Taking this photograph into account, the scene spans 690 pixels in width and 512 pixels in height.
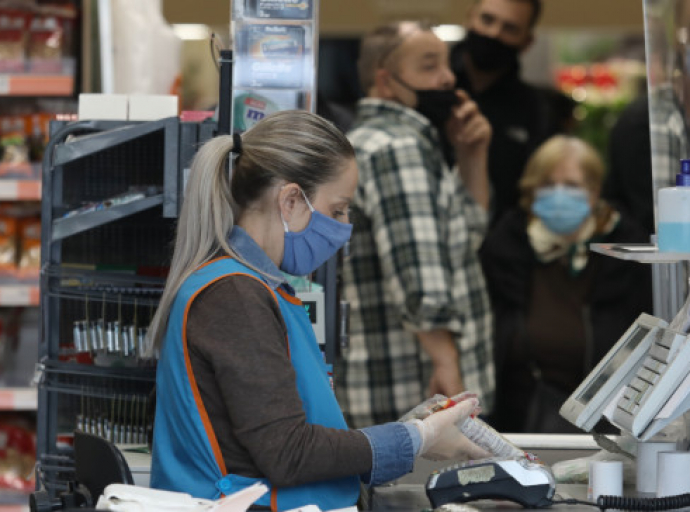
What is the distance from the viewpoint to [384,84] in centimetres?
437

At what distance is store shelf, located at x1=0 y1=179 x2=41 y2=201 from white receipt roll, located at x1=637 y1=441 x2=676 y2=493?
2.62 m

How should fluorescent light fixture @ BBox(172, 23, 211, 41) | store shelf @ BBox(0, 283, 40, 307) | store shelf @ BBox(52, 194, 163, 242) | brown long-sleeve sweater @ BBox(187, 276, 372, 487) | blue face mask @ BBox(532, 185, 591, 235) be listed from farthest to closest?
fluorescent light fixture @ BBox(172, 23, 211, 41) → blue face mask @ BBox(532, 185, 591, 235) → store shelf @ BBox(0, 283, 40, 307) → store shelf @ BBox(52, 194, 163, 242) → brown long-sleeve sweater @ BBox(187, 276, 372, 487)

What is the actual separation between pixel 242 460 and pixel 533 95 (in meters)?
3.29

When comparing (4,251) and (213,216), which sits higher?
(213,216)

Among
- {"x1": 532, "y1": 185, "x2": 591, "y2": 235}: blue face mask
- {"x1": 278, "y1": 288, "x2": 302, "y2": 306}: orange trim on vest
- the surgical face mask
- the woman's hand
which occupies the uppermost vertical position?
the surgical face mask

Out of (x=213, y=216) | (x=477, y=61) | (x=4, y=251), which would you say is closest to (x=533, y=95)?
(x=477, y=61)

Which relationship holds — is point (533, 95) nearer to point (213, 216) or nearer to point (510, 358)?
point (510, 358)

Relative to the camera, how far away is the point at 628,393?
235 cm

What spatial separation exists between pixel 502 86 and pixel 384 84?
2.74 ft

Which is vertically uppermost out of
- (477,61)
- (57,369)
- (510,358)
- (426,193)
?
(477,61)

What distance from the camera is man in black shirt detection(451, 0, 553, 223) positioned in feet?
16.4

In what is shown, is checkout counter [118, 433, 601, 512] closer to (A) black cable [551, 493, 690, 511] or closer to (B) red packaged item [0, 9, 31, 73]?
(A) black cable [551, 493, 690, 511]

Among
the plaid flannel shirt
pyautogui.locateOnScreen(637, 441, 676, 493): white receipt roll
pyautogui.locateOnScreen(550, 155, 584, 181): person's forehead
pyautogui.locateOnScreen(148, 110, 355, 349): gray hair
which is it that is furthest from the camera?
pyautogui.locateOnScreen(550, 155, 584, 181): person's forehead

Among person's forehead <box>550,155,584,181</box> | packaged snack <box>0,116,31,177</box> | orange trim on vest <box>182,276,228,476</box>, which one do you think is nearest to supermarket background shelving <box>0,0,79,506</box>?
packaged snack <box>0,116,31,177</box>
